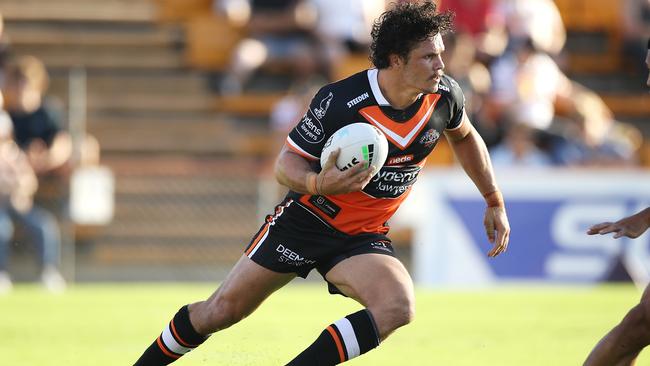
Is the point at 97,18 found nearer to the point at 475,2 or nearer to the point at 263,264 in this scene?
the point at 475,2

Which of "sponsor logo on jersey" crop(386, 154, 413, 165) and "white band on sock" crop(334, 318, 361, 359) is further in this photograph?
"sponsor logo on jersey" crop(386, 154, 413, 165)

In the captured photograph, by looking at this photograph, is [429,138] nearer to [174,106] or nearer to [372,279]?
[372,279]

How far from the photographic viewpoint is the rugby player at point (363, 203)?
222 inches

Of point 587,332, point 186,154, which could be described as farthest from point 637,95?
point 587,332

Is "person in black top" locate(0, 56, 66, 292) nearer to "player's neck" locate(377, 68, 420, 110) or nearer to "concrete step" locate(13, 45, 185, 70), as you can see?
"concrete step" locate(13, 45, 185, 70)

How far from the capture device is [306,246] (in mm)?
5918

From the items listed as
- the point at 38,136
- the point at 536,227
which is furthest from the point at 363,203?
the point at 38,136

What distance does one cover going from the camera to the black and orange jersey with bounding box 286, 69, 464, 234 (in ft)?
18.7

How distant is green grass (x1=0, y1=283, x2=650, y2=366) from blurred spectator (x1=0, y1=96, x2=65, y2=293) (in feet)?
1.12

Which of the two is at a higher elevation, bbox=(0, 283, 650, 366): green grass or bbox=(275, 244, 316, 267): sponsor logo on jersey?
bbox=(275, 244, 316, 267): sponsor logo on jersey

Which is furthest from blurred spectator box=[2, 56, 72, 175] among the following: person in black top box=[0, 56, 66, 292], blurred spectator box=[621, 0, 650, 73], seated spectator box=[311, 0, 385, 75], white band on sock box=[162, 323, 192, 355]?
white band on sock box=[162, 323, 192, 355]

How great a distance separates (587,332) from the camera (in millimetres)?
8945

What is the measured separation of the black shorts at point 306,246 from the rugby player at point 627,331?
1.16 metres

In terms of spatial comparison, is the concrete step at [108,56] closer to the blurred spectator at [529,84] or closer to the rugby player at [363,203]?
the blurred spectator at [529,84]
